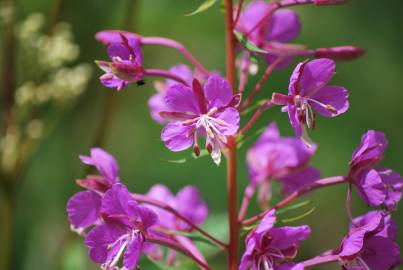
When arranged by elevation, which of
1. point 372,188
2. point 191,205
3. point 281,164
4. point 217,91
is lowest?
point 191,205

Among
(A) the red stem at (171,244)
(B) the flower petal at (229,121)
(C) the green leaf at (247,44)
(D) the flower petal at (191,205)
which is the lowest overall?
(D) the flower petal at (191,205)

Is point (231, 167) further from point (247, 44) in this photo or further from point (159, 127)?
point (159, 127)

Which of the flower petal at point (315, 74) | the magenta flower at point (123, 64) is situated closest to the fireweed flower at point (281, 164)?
the flower petal at point (315, 74)

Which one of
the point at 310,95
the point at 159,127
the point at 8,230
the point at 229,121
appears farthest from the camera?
the point at 159,127

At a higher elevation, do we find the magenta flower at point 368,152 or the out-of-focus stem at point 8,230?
the magenta flower at point 368,152

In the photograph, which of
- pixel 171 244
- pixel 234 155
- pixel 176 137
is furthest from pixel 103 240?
pixel 234 155

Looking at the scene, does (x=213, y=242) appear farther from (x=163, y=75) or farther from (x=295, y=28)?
(x=295, y=28)

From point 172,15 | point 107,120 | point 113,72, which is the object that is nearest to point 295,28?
point 113,72

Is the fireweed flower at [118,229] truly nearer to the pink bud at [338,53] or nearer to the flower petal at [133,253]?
the flower petal at [133,253]
